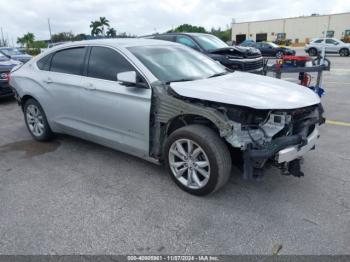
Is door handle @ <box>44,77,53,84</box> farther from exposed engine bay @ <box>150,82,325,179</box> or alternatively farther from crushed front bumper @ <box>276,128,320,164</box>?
crushed front bumper @ <box>276,128,320,164</box>

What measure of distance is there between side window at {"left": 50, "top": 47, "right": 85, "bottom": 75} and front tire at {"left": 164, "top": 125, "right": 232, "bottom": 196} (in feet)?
6.15

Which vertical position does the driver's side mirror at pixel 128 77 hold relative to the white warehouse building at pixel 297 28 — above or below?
below

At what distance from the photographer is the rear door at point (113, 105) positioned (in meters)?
3.61

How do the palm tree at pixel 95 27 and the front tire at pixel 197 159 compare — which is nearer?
the front tire at pixel 197 159

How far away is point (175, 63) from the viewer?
158 inches

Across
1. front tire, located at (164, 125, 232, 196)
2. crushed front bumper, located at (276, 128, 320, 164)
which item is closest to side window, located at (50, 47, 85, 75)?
front tire, located at (164, 125, 232, 196)

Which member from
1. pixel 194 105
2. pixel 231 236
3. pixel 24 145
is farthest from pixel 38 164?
pixel 231 236

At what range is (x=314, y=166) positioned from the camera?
409cm

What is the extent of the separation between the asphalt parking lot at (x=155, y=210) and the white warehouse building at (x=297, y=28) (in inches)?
2259

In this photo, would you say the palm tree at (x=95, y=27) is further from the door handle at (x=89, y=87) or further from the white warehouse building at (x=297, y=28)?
the door handle at (x=89, y=87)

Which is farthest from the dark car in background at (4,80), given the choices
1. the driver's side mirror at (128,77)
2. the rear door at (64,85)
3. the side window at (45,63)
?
the driver's side mirror at (128,77)

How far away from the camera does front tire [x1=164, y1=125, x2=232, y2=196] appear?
3.10 meters

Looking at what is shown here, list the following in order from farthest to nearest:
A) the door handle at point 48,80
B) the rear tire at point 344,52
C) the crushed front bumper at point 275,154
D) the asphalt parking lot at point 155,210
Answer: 1. the rear tire at point 344,52
2. the door handle at point 48,80
3. the crushed front bumper at point 275,154
4. the asphalt parking lot at point 155,210

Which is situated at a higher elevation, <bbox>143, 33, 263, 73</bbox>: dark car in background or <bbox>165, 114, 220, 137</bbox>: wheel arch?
<bbox>143, 33, 263, 73</bbox>: dark car in background
